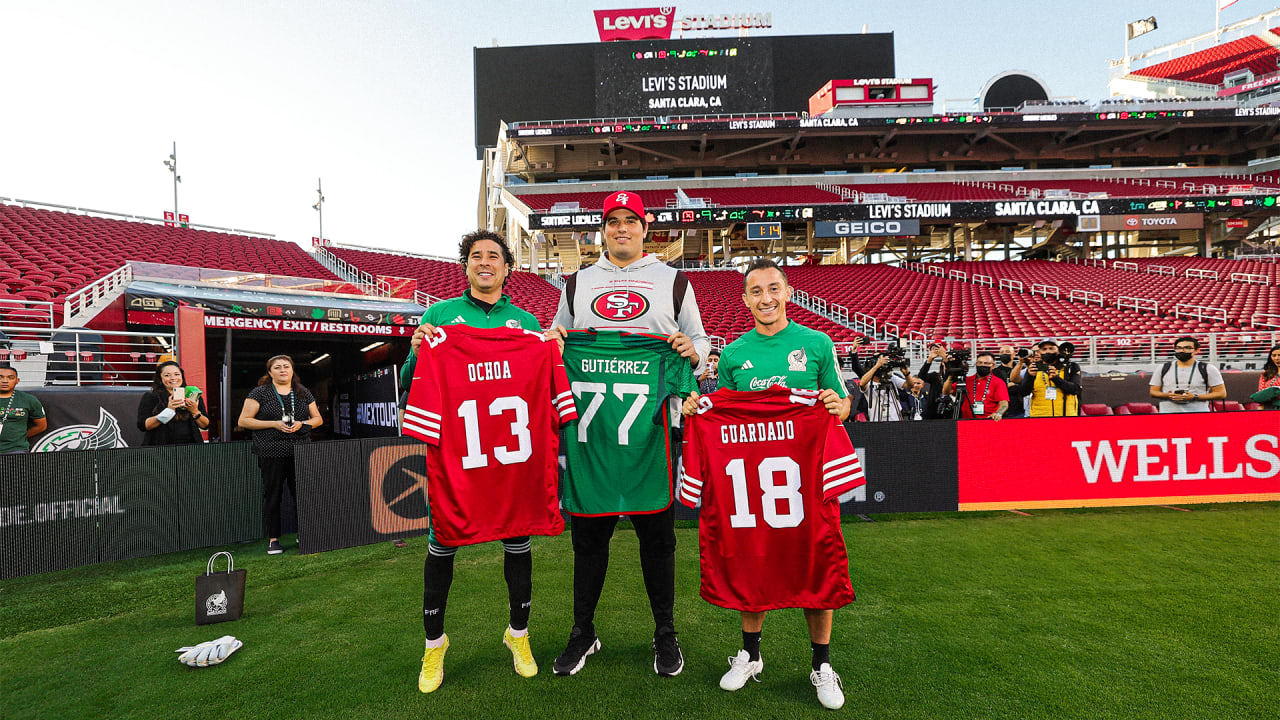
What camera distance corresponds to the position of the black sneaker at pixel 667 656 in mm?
2762

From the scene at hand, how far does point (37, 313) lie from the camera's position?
29.2ft

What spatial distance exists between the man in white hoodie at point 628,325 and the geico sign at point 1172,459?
218 inches

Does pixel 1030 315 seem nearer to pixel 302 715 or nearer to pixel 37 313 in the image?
pixel 302 715

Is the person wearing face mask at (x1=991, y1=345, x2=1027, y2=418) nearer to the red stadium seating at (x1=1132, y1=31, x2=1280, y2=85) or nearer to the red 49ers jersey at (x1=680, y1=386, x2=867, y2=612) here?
the red 49ers jersey at (x1=680, y1=386, x2=867, y2=612)

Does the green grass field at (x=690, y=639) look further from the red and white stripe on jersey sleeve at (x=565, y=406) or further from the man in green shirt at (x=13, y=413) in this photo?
the man in green shirt at (x=13, y=413)

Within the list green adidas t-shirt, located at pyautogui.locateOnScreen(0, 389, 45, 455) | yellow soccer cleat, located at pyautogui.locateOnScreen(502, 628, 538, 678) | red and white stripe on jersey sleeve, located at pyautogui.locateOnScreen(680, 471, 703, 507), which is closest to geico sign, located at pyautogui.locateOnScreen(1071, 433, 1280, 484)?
red and white stripe on jersey sleeve, located at pyautogui.locateOnScreen(680, 471, 703, 507)

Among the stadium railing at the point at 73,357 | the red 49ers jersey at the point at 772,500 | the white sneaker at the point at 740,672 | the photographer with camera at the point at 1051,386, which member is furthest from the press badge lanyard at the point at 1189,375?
the stadium railing at the point at 73,357

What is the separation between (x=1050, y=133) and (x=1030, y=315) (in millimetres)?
17079

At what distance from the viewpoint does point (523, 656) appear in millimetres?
2816

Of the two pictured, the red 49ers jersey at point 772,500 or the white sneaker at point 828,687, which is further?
the red 49ers jersey at point 772,500

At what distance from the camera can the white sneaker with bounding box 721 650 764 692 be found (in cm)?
263

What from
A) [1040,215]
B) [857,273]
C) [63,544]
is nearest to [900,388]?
[63,544]

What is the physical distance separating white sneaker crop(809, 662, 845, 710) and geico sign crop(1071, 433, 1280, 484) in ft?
17.2

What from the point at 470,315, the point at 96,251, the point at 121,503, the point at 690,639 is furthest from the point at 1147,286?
the point at 96,251
